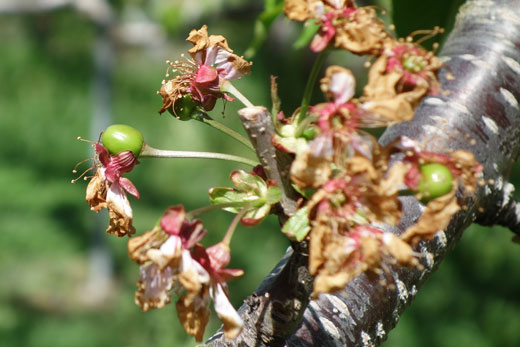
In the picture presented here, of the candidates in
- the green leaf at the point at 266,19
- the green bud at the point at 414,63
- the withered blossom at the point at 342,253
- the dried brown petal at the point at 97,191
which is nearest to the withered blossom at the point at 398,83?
the green bud at the point at 414,63

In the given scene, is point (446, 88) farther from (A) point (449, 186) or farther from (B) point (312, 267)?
(B) point (312, 267)

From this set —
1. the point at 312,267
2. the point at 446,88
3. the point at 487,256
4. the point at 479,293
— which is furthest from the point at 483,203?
the point at 487,256

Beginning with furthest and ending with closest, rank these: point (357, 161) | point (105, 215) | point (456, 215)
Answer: point (105, 215) < point (456, 215) < point (357, 161)

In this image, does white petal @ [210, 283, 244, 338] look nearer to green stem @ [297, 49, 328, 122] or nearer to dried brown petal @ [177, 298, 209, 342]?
dried brown petal @ [177, 298, 209, 342]

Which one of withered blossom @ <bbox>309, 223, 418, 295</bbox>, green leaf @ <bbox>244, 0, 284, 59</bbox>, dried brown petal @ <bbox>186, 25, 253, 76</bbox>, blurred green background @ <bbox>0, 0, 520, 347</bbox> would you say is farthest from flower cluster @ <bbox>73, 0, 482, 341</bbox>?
blurred green background @ <bbox>0, 0, 520, 347</bbox>

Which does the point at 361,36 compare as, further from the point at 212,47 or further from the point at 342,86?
the point at 212,47

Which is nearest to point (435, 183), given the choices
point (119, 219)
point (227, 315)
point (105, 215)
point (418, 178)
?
point (418, 178)
